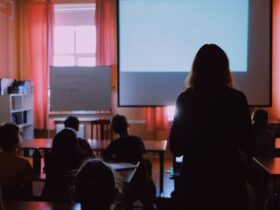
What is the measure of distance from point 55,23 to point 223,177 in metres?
5.91

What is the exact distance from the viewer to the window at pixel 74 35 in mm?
7066

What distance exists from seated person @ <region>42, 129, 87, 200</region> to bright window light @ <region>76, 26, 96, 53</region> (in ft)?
13.5

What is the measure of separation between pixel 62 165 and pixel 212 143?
163cm

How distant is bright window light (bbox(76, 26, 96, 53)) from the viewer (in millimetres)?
7070

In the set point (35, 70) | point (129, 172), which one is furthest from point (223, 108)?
point (35, 70)

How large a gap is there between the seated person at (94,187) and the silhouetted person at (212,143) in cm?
52

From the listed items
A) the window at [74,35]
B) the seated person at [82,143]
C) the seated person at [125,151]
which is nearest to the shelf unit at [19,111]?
the window at [74,35]

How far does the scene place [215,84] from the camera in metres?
1.87

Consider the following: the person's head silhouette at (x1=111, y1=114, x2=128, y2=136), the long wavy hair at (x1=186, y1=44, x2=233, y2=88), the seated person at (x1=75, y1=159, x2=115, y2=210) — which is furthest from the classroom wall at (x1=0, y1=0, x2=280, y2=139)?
the seated person at (x1=75, y1=159, x2=115, y2=210)

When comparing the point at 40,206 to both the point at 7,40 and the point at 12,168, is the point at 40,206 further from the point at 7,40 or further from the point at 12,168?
the point at 7,40

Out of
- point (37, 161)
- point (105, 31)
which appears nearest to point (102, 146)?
point (37, 161)

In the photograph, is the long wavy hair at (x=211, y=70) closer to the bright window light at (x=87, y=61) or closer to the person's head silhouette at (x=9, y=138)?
the person's head silhouette at (x=9, y=138)

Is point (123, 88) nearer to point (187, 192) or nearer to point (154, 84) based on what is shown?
point (154, 84)

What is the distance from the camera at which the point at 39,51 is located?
7.08m
